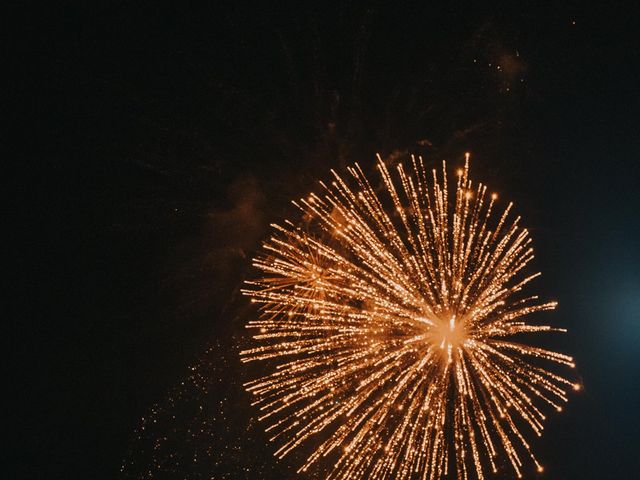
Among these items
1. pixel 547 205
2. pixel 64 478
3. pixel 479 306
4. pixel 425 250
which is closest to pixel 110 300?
pixel 64 478

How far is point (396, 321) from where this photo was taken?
3289 millimetres

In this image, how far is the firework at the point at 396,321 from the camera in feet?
10.8

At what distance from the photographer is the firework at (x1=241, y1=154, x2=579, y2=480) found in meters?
3.29

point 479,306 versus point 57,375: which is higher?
point 57,375

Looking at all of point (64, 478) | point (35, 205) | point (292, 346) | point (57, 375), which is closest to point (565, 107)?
point (292, 346)

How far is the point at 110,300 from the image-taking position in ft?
11.6

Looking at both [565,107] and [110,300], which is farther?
[565,107]

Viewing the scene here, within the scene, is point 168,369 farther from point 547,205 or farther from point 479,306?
point 547,205

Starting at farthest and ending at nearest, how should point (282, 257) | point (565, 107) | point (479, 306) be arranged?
1. point (565, 107)
2. point (282, 257)
3. point (479, 306)

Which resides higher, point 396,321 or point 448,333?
point 396,321

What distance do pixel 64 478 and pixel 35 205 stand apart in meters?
2.03

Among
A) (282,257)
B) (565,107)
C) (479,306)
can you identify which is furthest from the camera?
(565,107)

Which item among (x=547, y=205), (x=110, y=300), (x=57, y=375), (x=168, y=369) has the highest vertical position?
(x=110, y=300)

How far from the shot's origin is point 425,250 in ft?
10.8
